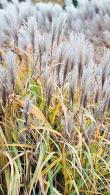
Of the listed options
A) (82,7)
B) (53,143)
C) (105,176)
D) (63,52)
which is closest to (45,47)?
(63,52)

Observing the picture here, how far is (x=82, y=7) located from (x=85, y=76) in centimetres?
423

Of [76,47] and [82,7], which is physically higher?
[82,7]

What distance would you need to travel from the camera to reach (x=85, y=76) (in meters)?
1.97

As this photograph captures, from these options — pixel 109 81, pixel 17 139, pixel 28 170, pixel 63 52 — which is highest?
pixel 63 52

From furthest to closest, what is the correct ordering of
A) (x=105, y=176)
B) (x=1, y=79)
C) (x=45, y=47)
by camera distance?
1. (x=105, y=176)
2. (x=45, y=47)
3. (x=1, y=79)

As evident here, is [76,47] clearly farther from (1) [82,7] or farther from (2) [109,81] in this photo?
(1) [82,7]

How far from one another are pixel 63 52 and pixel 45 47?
4.6 inches

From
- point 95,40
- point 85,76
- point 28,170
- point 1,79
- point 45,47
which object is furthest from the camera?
point 95,40

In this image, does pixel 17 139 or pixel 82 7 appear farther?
pixel 82 7

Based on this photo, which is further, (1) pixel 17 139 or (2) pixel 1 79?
(1) pixel 17 139

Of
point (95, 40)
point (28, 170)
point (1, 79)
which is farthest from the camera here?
point (95, 40)

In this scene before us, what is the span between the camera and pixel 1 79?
6.01ft

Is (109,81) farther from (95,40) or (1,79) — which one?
(95,40)

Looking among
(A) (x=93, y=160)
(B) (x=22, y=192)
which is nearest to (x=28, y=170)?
(B) (x=22, y=192)
